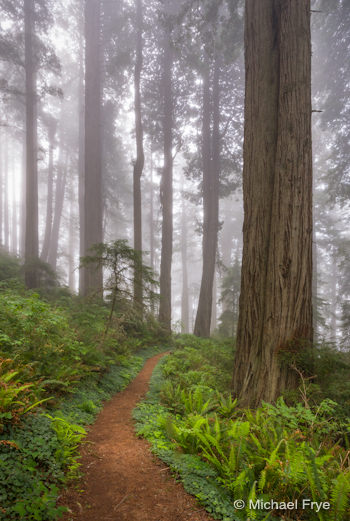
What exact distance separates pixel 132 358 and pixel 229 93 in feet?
47.5

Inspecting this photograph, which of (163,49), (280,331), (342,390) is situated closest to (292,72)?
(280,331)

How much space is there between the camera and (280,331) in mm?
4469

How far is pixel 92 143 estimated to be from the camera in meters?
12.6

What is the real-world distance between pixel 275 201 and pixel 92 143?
10.8 m

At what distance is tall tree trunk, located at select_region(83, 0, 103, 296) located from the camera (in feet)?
40.4

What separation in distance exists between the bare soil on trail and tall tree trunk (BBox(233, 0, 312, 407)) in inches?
87.4

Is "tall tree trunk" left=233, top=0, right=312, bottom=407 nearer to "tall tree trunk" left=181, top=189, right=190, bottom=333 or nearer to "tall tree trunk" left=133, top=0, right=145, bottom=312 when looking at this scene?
"tall tree trunk" left=133, top=0, right=145, bottom=312

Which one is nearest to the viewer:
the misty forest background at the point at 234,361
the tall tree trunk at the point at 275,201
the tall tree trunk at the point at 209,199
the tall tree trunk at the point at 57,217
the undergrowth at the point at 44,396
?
the undergrowth at the point at 44,396

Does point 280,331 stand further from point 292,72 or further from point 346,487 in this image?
point 292,72

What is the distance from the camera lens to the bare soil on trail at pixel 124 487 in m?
2.38

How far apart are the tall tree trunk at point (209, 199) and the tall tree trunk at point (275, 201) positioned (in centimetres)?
815

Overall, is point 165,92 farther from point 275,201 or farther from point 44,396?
point 44,396

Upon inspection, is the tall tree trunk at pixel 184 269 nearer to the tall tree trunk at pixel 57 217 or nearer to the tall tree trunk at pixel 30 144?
the tall tree trunk at pixel 57 217

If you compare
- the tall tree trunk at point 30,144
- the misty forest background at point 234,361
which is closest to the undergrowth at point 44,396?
the misty forest background at point 234,361
